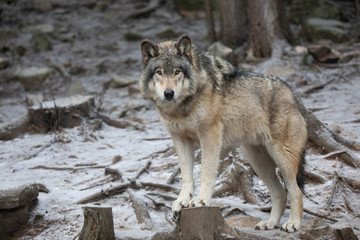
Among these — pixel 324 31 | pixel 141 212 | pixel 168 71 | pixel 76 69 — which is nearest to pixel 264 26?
pixel 324 31

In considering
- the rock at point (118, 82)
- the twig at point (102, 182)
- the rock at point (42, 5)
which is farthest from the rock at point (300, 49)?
the rock at point (42, 5)

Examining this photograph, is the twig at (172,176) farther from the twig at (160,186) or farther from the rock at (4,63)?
the rock at (4,63)

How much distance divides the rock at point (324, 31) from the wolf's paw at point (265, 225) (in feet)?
33.0

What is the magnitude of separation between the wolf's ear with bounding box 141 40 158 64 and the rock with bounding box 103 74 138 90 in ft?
27.8

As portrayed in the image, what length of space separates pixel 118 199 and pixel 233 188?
69.6 inches

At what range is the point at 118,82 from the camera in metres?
13.1

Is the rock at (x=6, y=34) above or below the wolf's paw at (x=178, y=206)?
above

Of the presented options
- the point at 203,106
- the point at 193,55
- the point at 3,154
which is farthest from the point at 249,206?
the point at 3,154

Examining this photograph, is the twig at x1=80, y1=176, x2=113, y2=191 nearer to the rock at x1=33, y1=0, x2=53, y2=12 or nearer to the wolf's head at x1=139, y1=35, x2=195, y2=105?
the wolf's head at x1=139, y1=35, x2=195, y2=105

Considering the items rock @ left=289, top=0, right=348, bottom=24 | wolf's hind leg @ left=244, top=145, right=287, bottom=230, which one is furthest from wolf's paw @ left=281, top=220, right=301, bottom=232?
rock @ left=289, top=0, right=348, bottom=24

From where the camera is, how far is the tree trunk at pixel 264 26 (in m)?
11.9

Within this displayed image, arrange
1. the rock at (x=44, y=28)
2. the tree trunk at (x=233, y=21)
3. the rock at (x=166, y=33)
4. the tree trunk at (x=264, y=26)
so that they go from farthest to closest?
1. the rock at (x=44, y=28)
2. the rock at (x=166, y=33)
3. the tree trunk at (x=233, y=21)
4. the tree trunk at (x=264, y=26)

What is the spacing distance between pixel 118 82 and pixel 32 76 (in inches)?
127

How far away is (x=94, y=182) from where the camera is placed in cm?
652
